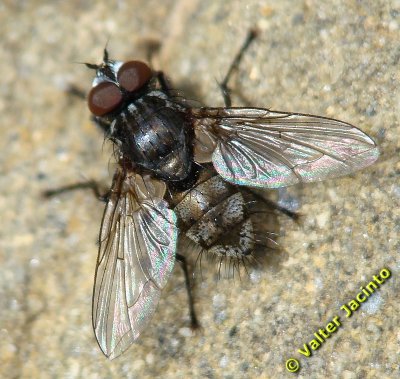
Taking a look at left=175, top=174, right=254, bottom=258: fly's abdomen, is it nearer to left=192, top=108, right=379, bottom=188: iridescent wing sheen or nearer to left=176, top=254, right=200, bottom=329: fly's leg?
left=192, top=108, right=379, bottom=188: iridescent wing sheen

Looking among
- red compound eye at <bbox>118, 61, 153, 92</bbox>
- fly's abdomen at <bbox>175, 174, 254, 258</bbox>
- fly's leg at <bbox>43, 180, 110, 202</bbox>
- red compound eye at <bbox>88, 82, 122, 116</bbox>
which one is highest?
red compound eye at <bbox>118, 61, 153, 92</bbox>

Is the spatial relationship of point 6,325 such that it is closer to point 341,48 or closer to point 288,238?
point 288,238

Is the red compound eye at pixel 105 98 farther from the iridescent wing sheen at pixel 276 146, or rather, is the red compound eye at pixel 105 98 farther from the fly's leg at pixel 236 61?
the fly's leg at pixel 236 61

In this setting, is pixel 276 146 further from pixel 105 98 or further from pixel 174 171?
pixel 105 98

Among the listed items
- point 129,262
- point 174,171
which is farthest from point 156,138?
point 129,262

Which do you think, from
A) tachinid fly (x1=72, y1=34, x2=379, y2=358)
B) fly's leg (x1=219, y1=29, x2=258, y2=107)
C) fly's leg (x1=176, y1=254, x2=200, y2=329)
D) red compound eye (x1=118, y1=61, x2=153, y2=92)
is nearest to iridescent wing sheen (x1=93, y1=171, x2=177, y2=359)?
tachinid fly (x1=72, y1=34, x2=379, y2=358)

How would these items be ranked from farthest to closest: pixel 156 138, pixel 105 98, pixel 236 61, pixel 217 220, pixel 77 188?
pixel 77 188
pixel 236 61
pixel 105 98
pixel 156 138
pixel 217 220

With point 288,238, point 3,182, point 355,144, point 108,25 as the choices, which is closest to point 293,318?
point 288,238
